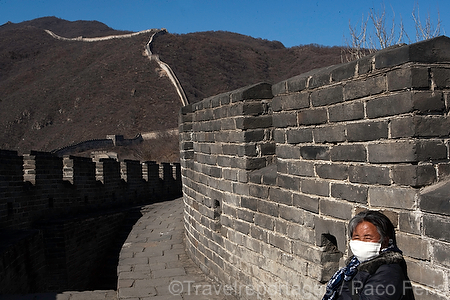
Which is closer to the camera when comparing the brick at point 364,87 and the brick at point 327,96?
the brick at point 364,87

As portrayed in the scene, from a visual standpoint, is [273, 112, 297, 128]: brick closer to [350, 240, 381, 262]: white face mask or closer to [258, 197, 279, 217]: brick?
[258, 197, 279, 217]: brick

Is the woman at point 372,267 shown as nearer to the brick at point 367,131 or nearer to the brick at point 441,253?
the brick at point 441,253

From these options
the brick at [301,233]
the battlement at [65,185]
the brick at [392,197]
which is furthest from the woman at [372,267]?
the battlement at [65,185]

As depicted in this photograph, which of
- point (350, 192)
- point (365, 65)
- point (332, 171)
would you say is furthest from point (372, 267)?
point (365, 65)

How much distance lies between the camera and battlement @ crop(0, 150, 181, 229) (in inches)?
390

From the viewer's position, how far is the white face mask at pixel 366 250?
8.25 ft

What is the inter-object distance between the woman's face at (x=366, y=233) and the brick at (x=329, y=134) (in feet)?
2.92

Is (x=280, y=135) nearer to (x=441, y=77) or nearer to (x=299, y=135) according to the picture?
(x=299, y=135)

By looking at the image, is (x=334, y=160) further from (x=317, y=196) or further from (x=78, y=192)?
(x=78, y=192)

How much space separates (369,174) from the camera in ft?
10.0

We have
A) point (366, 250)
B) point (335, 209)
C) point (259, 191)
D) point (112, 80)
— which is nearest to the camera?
point (366, 250)

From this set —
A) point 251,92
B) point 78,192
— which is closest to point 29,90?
point 78,192

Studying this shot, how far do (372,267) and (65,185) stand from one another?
11.3 m

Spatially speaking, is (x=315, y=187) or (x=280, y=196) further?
(x=280, y=196)
